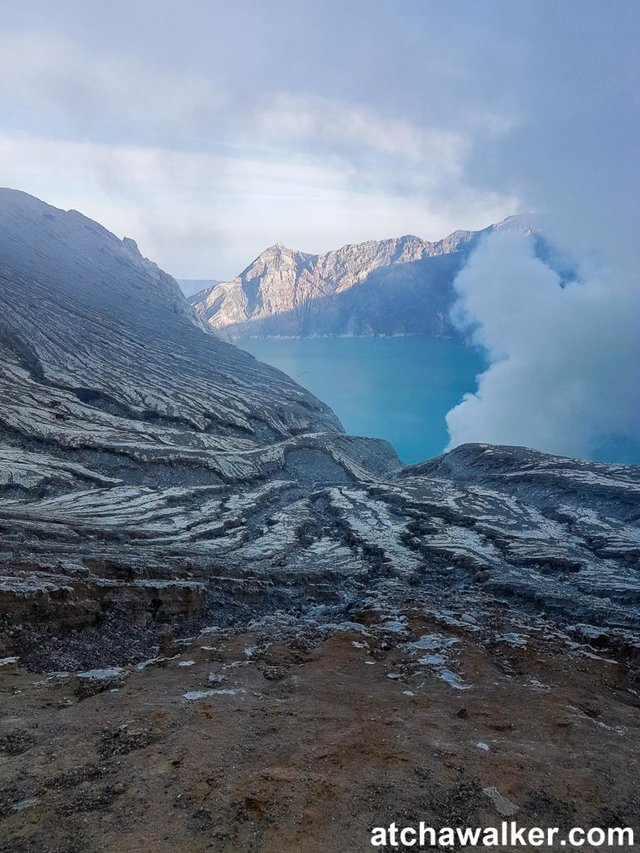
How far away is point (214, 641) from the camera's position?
42.9ft

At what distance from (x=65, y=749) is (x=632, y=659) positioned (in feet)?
44.8

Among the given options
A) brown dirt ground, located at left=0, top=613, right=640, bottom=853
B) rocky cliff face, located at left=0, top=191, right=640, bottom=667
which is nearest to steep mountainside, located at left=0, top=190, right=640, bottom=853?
brown dirt ground, located at left=0, top=613, right=640, bottom=853

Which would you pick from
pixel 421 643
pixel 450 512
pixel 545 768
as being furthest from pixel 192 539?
pixel 545 768

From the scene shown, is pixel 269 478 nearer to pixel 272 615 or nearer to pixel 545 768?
pixel 272 615

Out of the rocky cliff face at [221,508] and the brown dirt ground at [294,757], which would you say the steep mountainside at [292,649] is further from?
the rocky cliff face at [221,508]

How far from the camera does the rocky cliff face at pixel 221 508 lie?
15664 millimetres

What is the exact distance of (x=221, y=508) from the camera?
34219 mm

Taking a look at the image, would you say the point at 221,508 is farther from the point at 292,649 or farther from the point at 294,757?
the point at 294,757

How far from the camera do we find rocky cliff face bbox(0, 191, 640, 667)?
15.7 meters

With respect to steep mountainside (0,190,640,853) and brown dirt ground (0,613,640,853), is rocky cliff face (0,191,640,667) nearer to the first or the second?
steep mountainside (0,190,640,853)

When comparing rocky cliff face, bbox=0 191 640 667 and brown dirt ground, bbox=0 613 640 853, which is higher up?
rocky cliff face, bbox=0 191 640 667

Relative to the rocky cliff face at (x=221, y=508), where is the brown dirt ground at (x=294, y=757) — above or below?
below

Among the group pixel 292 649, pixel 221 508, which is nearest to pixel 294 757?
pixel 292 649

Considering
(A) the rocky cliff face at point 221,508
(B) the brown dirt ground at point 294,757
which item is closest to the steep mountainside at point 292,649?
(B) the brown dirt ground at point 294,757
